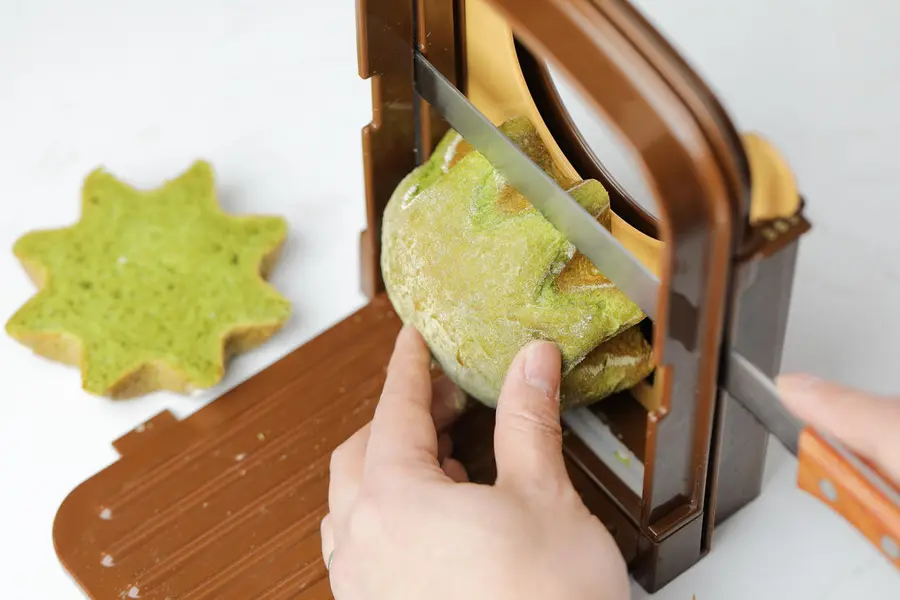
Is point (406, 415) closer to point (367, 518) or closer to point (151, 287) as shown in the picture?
point (367, 518)

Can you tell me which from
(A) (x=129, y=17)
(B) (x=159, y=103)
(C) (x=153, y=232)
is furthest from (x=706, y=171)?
(A) (x=129, y=17)

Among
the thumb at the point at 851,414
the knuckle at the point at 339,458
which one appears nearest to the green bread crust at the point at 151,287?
the knuckle at the point at 339,458

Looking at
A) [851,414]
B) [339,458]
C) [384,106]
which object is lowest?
[339,458]

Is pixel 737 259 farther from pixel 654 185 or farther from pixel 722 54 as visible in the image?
pixel 722 54

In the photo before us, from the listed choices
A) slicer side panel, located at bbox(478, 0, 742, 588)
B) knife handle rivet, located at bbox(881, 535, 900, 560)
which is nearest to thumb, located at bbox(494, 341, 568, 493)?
slicer side panel, located at bbox(478, 0, 742, 588)

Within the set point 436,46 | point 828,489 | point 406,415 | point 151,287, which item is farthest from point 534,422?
point 151,287
